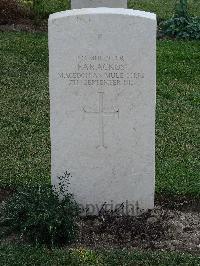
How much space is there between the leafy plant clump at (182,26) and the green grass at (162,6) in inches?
39.1

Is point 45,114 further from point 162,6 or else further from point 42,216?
point 162,6

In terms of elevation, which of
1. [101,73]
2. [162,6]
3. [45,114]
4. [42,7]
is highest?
[162,6]

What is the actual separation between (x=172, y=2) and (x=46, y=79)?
236 inches

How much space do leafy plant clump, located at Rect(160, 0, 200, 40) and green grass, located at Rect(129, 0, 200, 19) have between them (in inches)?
39.1

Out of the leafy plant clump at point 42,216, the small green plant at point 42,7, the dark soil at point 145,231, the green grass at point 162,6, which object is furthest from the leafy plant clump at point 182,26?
the leafy plant clump at point 42,216

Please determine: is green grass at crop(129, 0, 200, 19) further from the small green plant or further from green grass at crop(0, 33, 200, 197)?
green grass at crop(0, 33, 200, 197)

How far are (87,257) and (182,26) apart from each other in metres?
7.48

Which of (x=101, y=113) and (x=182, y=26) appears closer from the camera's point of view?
(x=101, y=113)

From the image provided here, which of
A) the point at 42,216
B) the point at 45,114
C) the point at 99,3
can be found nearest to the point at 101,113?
the point at 42,216

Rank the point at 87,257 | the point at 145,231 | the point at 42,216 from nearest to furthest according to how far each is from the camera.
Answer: the point at 87,257 < the point at 42,216 < the point at 145,231

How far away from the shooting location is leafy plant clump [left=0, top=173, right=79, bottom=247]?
523 cm

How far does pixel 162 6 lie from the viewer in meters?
14.0

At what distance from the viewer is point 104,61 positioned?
17.6ft

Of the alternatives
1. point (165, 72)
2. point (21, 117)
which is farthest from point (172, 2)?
point (21, 117)
